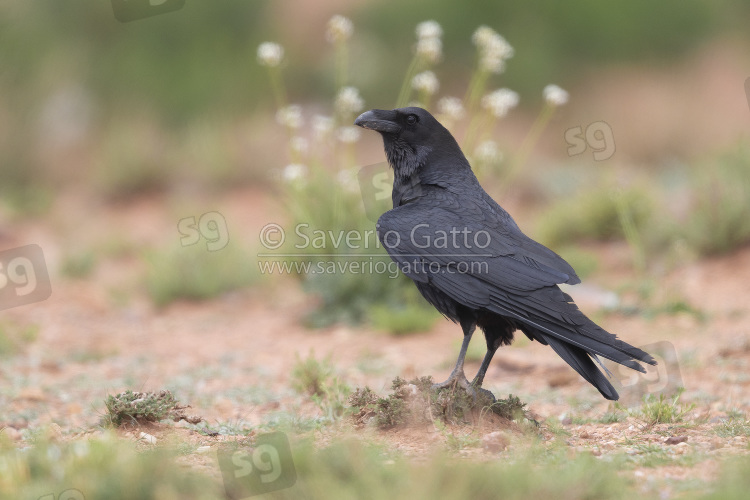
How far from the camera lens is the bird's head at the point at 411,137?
521 cm

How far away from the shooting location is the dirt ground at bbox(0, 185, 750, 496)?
4.37 metres

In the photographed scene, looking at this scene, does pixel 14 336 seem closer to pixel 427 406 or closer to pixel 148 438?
pixel 148 438

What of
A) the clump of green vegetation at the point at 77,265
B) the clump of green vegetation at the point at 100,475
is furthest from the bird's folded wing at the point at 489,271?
the clump of green vegetation at the point at 77,265

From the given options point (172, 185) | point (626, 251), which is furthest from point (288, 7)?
point (626, 251)

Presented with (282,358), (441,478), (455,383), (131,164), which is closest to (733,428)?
(455,383)

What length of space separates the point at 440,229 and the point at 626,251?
541 cm

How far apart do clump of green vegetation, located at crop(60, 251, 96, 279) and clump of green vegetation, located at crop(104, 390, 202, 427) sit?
531 centimetres

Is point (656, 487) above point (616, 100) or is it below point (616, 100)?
below

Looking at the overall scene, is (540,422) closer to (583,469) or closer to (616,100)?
(583,469)

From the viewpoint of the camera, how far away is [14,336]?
7367 mm

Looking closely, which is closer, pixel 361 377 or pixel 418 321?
pixel 361 377

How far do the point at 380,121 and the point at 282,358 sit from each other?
2577 millimetres

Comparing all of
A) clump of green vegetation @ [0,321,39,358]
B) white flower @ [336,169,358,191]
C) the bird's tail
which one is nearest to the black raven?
the bird's tail

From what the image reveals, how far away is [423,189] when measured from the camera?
16.8ft
